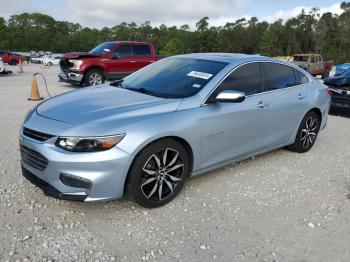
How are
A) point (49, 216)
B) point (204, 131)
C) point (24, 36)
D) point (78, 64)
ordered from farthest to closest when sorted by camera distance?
1. point (24, 36)
2. point (78, 64)
3. point (204, 131)
4. point (49, 216)

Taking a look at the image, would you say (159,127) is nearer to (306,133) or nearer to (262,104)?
(262,104)

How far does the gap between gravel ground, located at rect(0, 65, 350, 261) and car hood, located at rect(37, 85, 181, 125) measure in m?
0.93

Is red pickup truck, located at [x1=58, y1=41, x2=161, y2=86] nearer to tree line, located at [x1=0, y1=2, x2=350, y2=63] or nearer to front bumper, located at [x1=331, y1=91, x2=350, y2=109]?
front bumper, located at [x1=331, y1=91, x2=350, y2=109]

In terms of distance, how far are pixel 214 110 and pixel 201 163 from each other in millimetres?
600

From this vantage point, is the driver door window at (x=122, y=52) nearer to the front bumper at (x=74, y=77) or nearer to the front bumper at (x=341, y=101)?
the front bumper at (x=74, y=77)

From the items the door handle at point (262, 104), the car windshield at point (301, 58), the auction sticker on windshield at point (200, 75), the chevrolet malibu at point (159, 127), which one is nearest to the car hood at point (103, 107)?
the chevrolet malibu at point (159, 127)

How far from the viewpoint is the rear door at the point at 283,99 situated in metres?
4.83

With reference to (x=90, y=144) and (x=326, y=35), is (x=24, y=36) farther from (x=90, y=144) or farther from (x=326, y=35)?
(x=90, y=144)

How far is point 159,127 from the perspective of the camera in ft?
11.4

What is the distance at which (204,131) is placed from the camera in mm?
3891

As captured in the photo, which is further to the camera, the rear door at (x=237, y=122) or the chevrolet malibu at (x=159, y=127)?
the rear door at (x=237, y=122)

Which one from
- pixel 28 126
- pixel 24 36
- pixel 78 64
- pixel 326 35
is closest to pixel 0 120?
pixel 28 126

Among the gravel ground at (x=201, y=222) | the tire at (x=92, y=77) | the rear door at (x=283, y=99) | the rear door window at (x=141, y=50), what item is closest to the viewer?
the gravel ground at (x=201, y=222)

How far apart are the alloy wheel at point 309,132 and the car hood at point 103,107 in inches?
105
